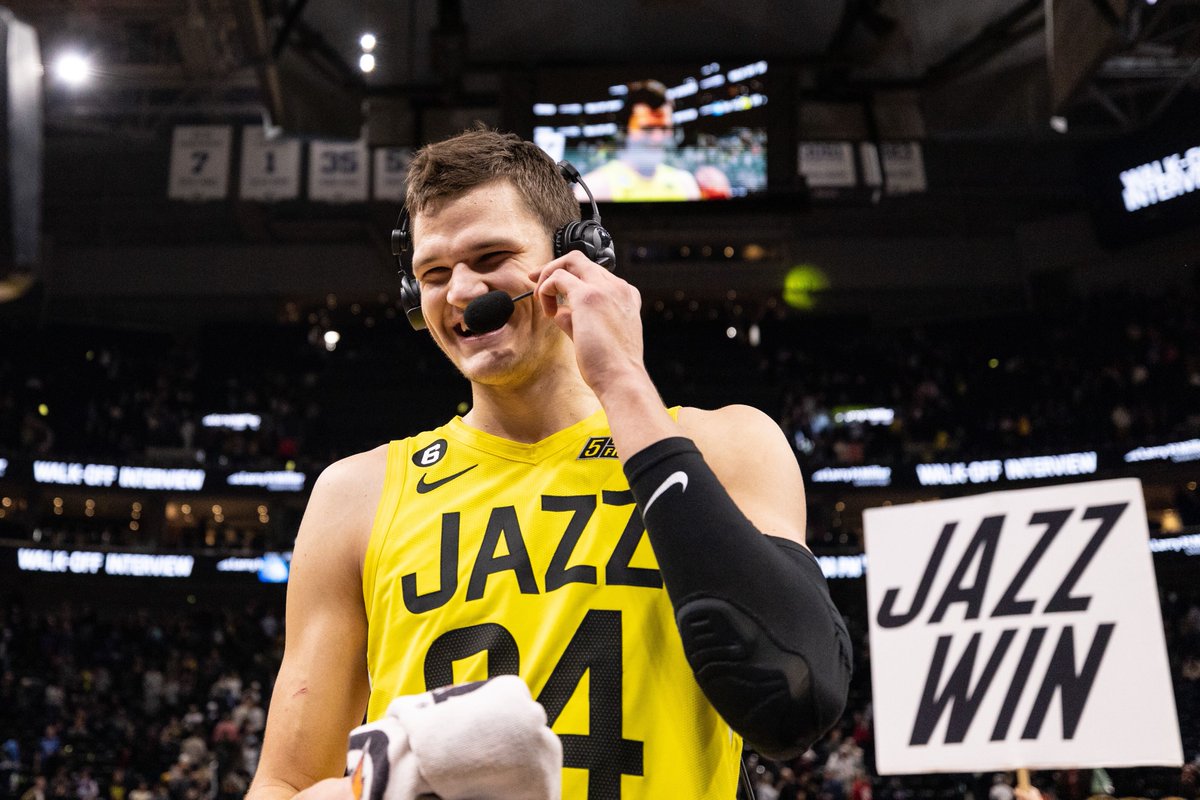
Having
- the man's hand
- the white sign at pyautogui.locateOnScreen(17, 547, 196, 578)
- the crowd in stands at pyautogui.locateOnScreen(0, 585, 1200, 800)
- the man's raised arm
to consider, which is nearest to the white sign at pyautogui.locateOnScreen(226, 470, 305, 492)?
the white sign at pyautogui.locateOnScreen(17, 547, 196, 578)

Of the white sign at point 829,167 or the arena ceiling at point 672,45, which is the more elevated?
the white sign at point 829,167

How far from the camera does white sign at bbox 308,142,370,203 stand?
17234 millimetres

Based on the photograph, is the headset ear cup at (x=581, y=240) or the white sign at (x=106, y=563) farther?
the white sign at (x=106, y=563)

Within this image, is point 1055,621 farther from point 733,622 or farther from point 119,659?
point 119,659

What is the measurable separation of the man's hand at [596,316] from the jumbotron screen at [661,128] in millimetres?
8181

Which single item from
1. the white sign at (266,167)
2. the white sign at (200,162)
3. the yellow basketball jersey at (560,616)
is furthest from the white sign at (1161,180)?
the yellow basketball jersey at (560,616)

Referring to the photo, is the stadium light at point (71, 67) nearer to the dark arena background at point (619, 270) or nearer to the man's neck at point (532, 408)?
the dark arena background at point (619, 270)

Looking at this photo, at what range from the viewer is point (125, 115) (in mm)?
21844

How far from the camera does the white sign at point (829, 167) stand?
14078mm

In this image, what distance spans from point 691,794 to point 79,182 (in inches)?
1014

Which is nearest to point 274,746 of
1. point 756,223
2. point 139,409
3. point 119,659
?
point 756,223

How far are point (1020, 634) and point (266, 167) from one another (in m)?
15.9

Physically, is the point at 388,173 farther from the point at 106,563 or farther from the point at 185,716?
the point at 106,563

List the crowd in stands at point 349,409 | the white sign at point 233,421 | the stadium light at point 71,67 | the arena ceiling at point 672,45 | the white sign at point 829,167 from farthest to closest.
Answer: the white sign at point 233,421, the crowd in stands at point 349,409, the stadium light at point 71,67, the white sign at point 829,167, the arena ceiling at point 672,45
